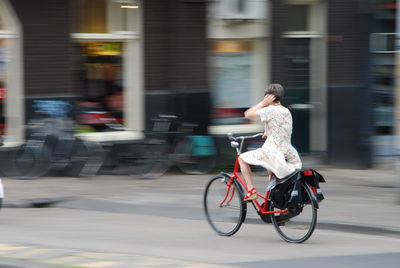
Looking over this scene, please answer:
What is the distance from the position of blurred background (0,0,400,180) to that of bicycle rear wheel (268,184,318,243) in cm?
545

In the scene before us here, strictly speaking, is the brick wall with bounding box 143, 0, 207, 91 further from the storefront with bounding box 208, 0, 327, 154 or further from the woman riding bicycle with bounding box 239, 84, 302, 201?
the woman riding bicycle with bounding box 239, 84, 302, 201

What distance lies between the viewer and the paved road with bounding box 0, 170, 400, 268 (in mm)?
7258

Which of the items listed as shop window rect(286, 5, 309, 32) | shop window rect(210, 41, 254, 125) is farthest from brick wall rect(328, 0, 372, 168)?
shop window rect(210, 41, 254, 125)

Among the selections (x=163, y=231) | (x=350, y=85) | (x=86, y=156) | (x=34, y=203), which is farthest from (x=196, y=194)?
(x=350, y=85)

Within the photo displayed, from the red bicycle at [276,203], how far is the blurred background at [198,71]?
4.71m

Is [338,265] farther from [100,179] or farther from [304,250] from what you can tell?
[100,179]

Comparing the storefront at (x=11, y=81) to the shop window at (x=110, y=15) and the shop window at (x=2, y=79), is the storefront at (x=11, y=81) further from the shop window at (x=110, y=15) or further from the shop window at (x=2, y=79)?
the shop window at (x=110, y=15)

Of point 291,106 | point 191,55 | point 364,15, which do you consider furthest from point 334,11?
Result: point 191,55

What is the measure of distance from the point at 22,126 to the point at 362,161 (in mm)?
6619

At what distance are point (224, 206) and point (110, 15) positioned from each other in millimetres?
6331

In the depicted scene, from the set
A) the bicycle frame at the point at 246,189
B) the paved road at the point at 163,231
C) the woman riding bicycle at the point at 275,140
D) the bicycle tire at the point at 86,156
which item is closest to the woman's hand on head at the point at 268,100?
the woman riding bicycle at the point at 275,140

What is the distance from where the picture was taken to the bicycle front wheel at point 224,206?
28.3 feet

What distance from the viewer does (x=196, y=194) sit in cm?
1189

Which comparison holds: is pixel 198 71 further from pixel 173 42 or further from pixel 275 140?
pixel 275 140
